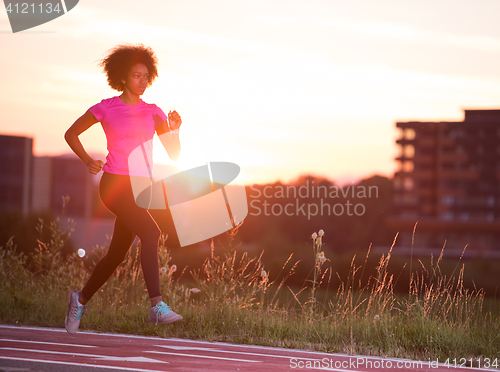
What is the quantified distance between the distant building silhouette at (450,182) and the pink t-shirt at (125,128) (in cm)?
9514

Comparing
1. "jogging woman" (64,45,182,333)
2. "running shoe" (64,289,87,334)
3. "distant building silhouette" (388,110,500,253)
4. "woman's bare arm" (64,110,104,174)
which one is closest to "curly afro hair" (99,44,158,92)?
"jogging woman" (64,45,182,333)

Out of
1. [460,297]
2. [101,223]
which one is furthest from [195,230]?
[101,223]

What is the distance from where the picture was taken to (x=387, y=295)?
666 centimetres

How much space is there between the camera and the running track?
15.2ft

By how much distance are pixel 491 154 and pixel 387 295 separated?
10426 centimetres

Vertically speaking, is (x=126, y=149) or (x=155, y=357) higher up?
(x=126, y=149)

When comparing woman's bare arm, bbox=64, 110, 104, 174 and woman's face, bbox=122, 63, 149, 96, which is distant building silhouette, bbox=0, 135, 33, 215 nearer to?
woman's bare arm, bbox=64, 110, 104, 174

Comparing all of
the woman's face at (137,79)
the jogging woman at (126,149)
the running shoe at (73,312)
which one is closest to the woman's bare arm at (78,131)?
the jogging woman at (126,149)

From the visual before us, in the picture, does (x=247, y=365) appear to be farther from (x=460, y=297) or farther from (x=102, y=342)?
(x=460, y=297)

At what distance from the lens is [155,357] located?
199 inches

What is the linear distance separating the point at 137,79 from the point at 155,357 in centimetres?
244

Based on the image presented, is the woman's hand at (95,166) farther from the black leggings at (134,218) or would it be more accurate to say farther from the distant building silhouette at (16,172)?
the distant building silhouette at (16,172)

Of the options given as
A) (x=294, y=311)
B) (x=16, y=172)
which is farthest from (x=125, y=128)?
(x=16, y=172)

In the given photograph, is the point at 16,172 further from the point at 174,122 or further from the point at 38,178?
the point at 174,122
